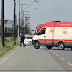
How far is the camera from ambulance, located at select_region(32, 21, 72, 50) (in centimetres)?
3838

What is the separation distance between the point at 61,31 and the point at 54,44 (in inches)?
74.3

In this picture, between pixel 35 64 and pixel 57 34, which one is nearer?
pixel 35 64

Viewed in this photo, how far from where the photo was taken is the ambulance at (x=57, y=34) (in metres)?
38.4

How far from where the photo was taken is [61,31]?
38.5m

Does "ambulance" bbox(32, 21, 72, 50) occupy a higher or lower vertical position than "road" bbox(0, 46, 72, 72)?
higher

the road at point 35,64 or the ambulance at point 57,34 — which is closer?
the road at point 35,64

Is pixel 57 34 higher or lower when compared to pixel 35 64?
higher

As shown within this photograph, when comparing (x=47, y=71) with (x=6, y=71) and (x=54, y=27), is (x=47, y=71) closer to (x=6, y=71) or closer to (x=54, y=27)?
(x=6, y=71)

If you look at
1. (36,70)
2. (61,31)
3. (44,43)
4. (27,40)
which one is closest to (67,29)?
(61,31)

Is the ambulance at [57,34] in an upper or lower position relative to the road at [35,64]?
upper

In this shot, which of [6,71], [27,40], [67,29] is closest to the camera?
[6,71]

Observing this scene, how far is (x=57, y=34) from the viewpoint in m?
39.0

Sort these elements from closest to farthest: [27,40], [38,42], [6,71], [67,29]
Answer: [6,71] → [67,29] → [38,42] → [27,40]

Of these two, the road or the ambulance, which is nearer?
the road
